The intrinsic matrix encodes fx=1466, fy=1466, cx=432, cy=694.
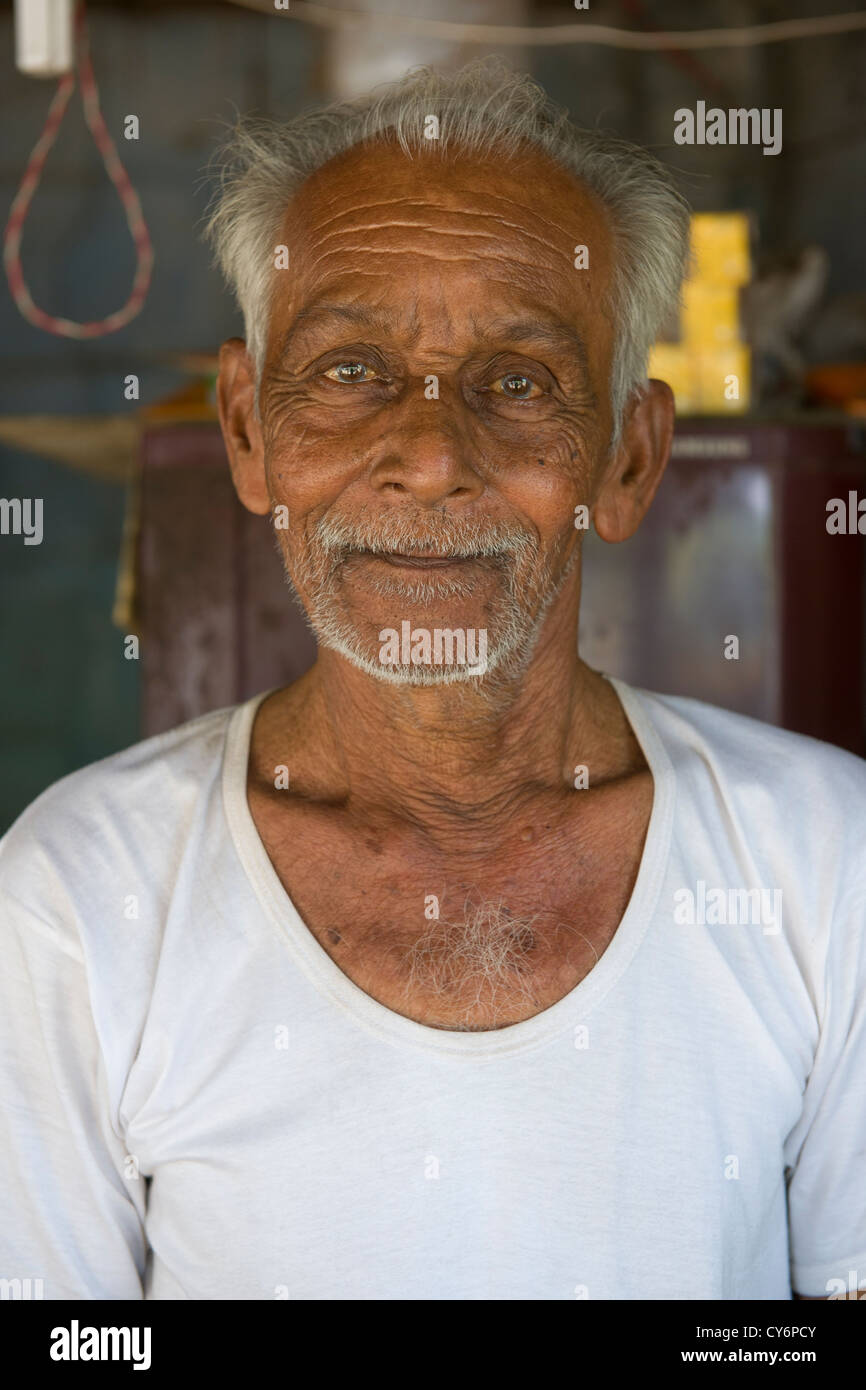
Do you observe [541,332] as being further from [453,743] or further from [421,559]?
[453,743]

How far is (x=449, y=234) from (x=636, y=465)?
1.19 ft

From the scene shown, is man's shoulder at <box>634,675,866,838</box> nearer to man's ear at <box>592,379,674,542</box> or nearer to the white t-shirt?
the white t-shirt

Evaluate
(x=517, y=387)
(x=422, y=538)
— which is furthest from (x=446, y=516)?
(x=517, y=387)

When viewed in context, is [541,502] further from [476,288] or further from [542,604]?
[476,288]

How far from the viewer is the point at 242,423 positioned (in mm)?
1714

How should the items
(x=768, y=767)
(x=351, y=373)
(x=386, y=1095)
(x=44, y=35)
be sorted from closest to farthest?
(x=386, y=1095), (x=351, y=373), (x=768, y=767), (x=44, y=35)

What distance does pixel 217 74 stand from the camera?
17.6ft

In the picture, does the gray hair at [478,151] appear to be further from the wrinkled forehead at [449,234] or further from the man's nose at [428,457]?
the man's nose at [428,457]

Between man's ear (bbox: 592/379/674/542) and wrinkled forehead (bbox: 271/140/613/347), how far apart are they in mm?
149

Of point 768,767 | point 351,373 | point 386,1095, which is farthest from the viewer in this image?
point 768,767

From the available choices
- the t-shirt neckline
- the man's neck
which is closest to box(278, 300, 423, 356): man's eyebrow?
the man's neck

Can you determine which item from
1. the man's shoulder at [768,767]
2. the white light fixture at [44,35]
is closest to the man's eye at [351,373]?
the man's shoulder at [768,767]

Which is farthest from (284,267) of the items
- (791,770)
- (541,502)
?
(791,770)

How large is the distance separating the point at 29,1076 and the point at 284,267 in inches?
34.8
